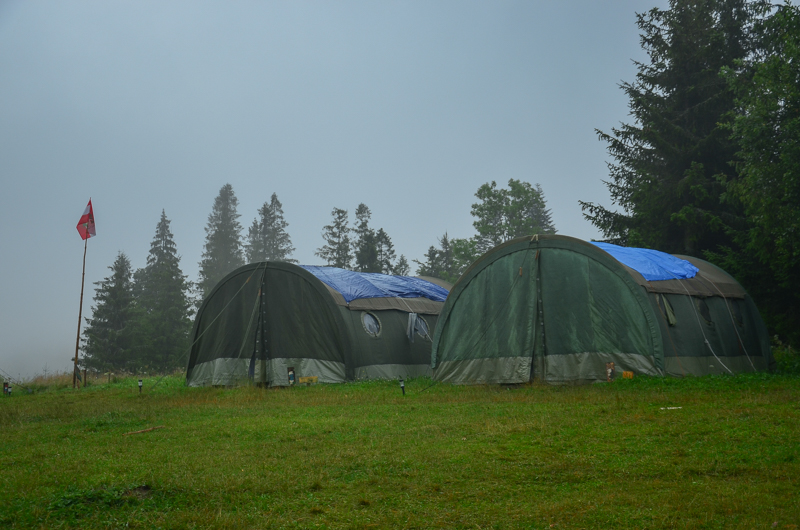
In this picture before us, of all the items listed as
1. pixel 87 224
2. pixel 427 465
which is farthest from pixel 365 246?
pixel 427 465

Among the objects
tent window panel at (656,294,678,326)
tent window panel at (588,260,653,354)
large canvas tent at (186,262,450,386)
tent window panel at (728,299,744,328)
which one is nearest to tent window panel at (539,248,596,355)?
tent window panel at (588,260,653,354)

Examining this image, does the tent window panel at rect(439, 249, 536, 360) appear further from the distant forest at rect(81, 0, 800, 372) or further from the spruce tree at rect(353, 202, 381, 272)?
the spruce tree at rect(353, 202, 381, 272)

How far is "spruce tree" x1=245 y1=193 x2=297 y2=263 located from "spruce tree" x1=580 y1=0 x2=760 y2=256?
155 feet

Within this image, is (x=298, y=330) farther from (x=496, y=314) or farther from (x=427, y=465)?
(x=427, y=465)

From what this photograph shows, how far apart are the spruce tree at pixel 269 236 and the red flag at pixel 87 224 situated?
148 ft

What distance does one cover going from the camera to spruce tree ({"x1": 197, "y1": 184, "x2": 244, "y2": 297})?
69.2 metres

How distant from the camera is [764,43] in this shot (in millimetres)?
27172

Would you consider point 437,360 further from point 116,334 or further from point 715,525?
point 116,334

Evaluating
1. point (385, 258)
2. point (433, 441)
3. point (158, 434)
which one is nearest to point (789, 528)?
point (433, 441)

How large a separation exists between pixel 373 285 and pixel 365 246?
114ft

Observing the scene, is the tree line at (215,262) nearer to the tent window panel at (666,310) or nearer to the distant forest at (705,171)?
the distant forest at (705,171)

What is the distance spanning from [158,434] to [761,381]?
1247 centimetres

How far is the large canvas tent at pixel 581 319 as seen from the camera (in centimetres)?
1545

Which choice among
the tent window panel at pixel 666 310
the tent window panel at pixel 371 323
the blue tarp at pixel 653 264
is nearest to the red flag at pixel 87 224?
the tent window panel at pixel 371 323
